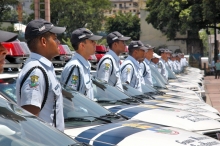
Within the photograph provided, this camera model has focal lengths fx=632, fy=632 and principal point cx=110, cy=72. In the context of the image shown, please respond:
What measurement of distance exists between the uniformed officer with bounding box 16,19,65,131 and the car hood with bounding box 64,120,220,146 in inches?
10.0

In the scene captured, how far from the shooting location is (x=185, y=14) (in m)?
49.4

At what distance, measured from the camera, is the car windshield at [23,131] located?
3859mm

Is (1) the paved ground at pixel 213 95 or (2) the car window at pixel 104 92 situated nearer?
(2) the car window at pixel 104 92

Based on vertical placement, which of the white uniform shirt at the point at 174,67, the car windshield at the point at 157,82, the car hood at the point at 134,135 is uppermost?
the car hood at the point at 134,135

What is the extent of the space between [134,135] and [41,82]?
0.89 metres

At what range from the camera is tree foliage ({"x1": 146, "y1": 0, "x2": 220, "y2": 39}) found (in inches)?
1732

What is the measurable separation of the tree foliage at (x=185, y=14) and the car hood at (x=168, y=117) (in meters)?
34.8

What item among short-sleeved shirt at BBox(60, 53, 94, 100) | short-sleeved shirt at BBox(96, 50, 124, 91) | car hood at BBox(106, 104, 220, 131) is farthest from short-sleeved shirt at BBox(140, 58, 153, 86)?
short-sleeved shirt at BBox(60, 53, 94, 100)

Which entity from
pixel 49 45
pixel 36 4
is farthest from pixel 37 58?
pixel 36 4

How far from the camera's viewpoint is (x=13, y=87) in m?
5.80

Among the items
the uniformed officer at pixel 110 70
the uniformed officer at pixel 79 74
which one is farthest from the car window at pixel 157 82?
the uniformed officer at pixel 79 74

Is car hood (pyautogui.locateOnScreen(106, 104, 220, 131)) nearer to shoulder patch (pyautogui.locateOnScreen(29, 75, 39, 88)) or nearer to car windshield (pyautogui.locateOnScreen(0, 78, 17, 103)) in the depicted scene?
car windshield (pyautogui.locateOnScreen(0, 78, 17, 103))

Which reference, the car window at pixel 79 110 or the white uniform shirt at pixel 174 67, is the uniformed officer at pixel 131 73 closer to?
the car window at pixel 79 110

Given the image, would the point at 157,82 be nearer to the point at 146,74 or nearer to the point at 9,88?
the point at 146,74
